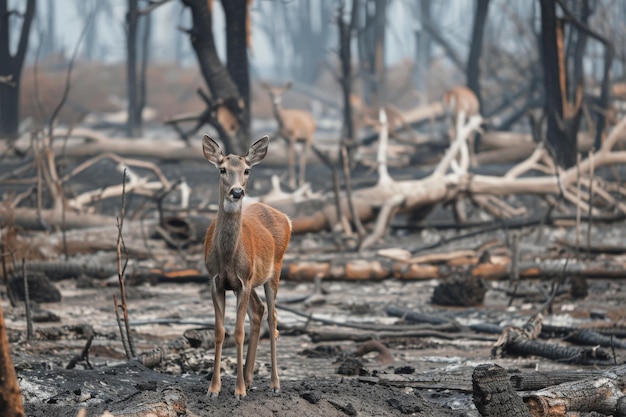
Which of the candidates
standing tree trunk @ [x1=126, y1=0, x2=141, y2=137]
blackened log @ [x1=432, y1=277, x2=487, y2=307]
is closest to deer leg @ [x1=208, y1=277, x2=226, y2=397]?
blackened log @ [x1=432, y1=277, x2=487, y2=307]

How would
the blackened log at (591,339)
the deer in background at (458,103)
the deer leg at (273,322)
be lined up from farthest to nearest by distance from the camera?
the deer in background at (458,103), the blackened log at (591,339), the deer leg at (273,322)

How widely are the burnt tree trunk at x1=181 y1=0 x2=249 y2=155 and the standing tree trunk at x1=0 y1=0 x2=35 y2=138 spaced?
122 inches

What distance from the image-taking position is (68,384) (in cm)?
526

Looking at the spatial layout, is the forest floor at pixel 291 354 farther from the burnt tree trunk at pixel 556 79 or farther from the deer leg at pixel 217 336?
the burnt tree trunk at pixel 556 79

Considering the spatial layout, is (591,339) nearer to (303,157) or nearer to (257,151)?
(257,151)

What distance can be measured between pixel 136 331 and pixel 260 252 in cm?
342

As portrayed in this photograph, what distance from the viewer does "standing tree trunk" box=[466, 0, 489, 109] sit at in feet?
83.7

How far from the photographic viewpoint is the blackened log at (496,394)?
4.63 metres

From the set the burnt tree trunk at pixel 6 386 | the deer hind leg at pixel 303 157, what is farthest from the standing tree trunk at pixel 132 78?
the burnt tree trunk at pixel 6 386

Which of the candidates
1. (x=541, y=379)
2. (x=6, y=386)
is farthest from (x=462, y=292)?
(x=6, y=386)

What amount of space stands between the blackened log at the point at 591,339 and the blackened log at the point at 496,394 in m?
2.75

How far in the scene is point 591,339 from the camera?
24.6 ft

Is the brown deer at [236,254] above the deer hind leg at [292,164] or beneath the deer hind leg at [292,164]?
above

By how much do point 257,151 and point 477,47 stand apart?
2124 centimetres
